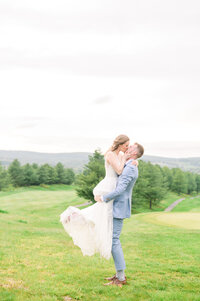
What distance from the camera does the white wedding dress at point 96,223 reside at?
565 cm

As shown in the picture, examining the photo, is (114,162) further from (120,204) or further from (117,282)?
(117,282)

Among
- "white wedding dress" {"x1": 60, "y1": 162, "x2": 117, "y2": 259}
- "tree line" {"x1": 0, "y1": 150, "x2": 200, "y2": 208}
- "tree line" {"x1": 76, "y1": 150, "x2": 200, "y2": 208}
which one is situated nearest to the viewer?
"white wedding dress" {"x1": 60, "y1": 162, "x2": 117, "y2": 259}

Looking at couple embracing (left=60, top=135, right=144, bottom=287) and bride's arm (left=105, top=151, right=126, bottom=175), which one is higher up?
bride's arm (left=105, top=151, right=126, bottom=175)

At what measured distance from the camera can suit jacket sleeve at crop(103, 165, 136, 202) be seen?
5.54 meters

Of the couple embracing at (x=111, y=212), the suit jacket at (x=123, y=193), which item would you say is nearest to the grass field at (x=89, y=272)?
the couple embracing at (x=111, y=212)

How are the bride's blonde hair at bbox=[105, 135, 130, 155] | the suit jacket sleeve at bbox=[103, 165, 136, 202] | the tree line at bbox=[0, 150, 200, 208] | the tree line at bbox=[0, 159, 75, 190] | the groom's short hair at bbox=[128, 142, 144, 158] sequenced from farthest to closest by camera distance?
the tree line at bbox=[0, 159, 75, 190] < the tree line at bbox=[0, 150, 200, 208] < the groom's short hair at bbox=[128, 142, 144, 158] < the bride's blonde hair at bbox=[105, 135, 130, 155] < the suit jacket sleeve at bbox=[103, 165, 136, 202]

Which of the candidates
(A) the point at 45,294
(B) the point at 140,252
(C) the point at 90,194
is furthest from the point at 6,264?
(C) the point at 90,194

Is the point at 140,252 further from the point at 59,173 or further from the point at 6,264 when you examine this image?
the point at 59,173

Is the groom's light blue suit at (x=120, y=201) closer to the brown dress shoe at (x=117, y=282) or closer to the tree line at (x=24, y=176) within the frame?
the brown dress shoe at (x=117, y=282)

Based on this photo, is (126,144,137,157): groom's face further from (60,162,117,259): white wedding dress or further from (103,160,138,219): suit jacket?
(60,162,117,259): white wedding dress

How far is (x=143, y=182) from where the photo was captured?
43156mm

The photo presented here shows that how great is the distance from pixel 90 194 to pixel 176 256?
1104 inches

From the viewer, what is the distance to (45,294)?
5.00 metres

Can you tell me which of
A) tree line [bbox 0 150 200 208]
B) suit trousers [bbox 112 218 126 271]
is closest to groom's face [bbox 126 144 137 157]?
suit trousers [bbox 112 218 126 271]
